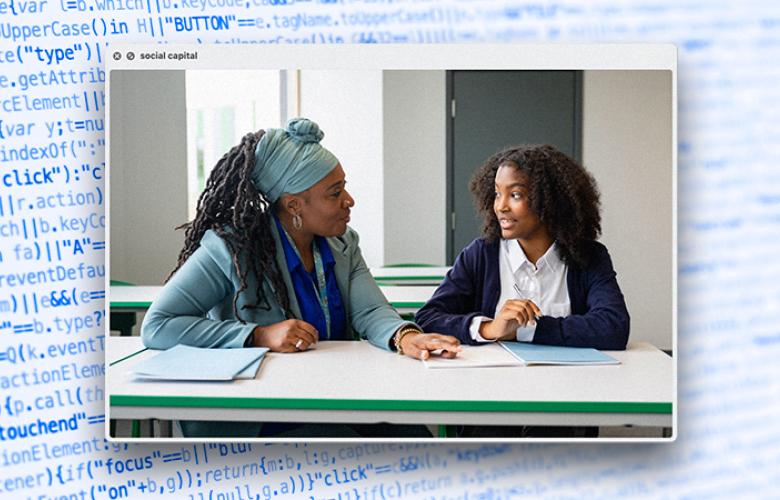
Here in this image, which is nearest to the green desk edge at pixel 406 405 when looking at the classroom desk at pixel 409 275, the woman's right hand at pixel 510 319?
the woman's right hand at pixel 510 319

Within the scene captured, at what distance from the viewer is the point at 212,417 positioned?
1288mm

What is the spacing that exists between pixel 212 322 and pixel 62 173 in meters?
0.39

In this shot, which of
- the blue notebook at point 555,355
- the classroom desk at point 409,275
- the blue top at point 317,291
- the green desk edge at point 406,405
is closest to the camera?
the green desk edge at point 406,405

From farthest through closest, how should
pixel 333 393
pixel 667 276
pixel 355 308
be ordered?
pixel 355 308
pixel 667 276
pixel 333 393

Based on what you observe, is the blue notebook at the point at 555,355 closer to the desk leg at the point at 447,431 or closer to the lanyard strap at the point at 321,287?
the desk leg at the point at 447,431

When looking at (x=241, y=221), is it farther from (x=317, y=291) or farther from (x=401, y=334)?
(x=401, y=334)

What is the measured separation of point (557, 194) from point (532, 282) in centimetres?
17

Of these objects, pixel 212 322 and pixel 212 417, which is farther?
pixel 212 322

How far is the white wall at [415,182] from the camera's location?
5.21 feet

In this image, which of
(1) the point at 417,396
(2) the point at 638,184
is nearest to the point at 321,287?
(1) the point at 417,396

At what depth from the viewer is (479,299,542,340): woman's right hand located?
1.45 m

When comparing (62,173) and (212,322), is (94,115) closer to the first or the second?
(62,173)

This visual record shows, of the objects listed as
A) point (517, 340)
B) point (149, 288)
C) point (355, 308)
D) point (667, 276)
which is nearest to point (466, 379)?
point (517, 340)

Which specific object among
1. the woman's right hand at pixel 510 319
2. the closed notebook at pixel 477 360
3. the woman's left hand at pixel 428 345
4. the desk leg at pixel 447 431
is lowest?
the desk leg at pixel 447 431
